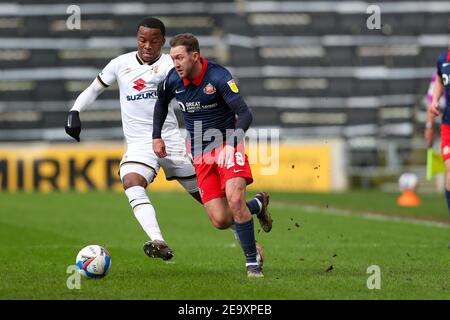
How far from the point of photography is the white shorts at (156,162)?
33.2 feet

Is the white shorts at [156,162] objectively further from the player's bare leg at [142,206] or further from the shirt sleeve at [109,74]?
the shirt sleeve at [109,74]

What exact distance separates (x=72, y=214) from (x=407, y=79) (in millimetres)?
17330

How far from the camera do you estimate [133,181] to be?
32.8 ft

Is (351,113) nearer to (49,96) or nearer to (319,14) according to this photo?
(319,14)

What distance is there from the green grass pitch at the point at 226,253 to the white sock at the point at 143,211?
0.33 m

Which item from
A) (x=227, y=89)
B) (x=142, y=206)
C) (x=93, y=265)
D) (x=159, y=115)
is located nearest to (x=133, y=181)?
(x=142, y=206)

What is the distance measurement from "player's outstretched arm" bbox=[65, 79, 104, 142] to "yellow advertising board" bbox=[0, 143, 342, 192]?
17.4 m

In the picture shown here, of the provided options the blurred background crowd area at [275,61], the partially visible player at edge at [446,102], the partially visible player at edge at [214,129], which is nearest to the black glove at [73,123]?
the partially visible player at edge at [214,129]

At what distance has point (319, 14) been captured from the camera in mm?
33375

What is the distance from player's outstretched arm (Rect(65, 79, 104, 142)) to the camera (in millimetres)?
9883

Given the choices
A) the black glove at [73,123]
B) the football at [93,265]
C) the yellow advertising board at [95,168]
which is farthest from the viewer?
the yellow advertising board at [95,168]

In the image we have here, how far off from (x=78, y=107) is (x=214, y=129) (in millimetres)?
1526

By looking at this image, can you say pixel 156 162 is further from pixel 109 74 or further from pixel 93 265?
pixel 93 265
